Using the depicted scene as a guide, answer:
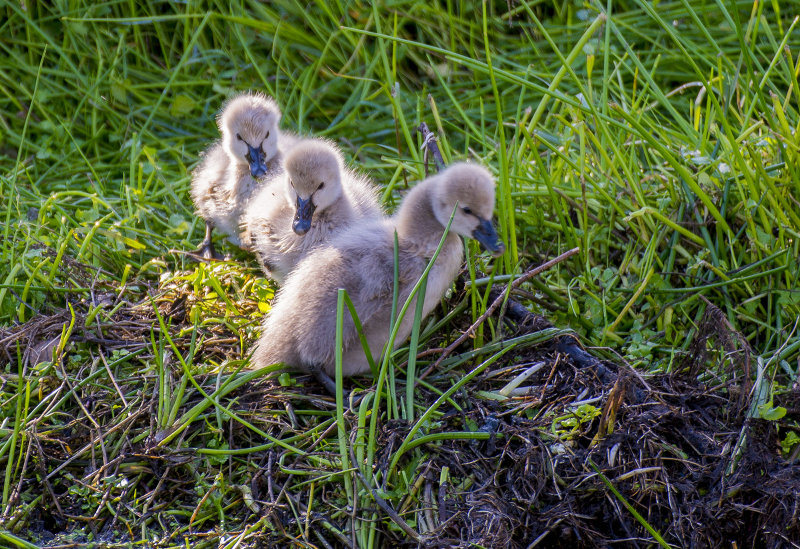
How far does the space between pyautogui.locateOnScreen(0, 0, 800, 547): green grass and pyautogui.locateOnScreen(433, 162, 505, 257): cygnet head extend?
8.8 inches

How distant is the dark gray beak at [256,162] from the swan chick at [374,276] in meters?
0.82

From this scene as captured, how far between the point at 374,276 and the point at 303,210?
48cm

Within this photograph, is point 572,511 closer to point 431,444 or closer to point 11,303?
point 431,444

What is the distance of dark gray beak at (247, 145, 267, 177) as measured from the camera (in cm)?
357

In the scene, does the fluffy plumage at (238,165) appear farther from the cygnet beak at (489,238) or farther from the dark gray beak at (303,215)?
the cygnet beak at (489,238)

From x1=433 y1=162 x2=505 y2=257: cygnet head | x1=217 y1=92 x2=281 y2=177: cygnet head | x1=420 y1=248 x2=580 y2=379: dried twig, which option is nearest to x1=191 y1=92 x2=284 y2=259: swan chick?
x1=217 y1=92 x2=281 y2=177: cygnet head

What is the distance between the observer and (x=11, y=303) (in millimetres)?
3180

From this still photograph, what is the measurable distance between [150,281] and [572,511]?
1852 mm

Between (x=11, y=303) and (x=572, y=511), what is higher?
(x=11, y=303)

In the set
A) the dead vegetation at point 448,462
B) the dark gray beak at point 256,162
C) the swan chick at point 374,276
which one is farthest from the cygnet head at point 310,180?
the dead vegetation at point 448,462

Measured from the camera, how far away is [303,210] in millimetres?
3078

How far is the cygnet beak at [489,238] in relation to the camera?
9.11 ft

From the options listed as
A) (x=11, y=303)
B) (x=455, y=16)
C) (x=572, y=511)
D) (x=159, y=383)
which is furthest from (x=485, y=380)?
(x=455, y=16)

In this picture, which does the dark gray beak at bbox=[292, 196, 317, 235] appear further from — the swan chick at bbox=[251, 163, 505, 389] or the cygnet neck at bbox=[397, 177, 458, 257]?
the cygnet neck at bbox=[397, 177, 458, 257]
